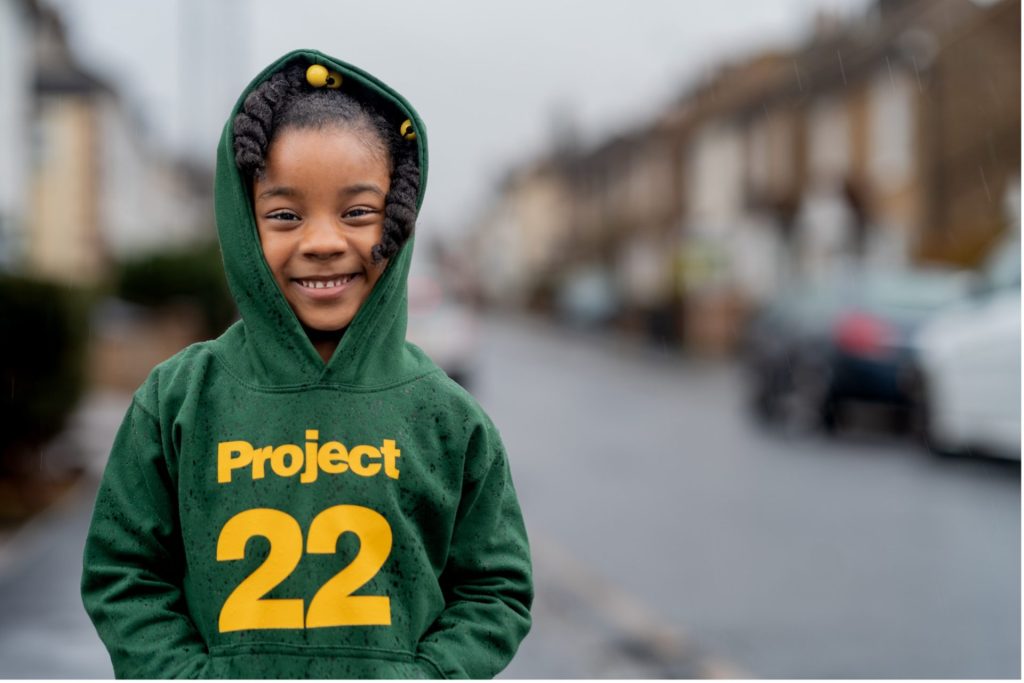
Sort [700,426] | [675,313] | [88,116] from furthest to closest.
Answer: [88,116] < [675,313] < [700,426]

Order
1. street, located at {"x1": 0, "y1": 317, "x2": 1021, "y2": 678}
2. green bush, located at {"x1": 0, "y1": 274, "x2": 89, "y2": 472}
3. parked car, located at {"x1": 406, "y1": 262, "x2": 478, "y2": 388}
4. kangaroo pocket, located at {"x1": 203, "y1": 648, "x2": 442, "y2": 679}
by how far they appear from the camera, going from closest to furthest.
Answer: kangaroo pocket, located at {"x1": 203, "y1": 648, "x2": 442, "y2": 679}, street, located at {"x1": 0, "y1": 317, "x2": 1021, "y2": 678}, green bush, located at {"x1": 0, "y1": 274, "x2": 89, "y2": 472}, parked car, located at {"x1": 406, "y1": 262, "x2": 478, "y2": 388}

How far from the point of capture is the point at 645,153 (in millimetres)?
54312

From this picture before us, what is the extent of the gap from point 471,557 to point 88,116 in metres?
37.1

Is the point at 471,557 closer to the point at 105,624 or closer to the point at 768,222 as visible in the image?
the point at 105,624

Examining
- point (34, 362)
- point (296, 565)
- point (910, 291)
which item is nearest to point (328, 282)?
point (296, 565)

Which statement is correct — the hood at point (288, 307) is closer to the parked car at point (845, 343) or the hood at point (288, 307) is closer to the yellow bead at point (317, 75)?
the yellow bead at point (317, 75)

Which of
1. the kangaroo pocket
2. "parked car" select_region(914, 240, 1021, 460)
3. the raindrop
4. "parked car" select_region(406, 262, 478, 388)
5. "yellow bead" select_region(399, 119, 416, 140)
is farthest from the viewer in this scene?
the raindrop

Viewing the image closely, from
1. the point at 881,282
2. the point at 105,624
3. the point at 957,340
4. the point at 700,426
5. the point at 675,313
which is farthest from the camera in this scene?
the point at 675,313

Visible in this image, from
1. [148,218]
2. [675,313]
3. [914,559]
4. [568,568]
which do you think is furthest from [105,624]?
[148,218]

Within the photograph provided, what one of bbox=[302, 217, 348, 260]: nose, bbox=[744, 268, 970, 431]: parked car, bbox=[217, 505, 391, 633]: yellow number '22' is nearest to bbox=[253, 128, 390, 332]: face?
bbox=[302, 217, 348, 260]: nose

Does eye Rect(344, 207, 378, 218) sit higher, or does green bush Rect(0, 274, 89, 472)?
eye Rect(344, 207, 378, 218)

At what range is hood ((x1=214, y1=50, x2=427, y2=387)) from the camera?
5.68 ft

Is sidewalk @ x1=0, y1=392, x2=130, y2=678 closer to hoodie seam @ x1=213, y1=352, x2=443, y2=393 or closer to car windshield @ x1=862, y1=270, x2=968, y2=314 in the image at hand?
hoodie seam @ x1=213, y1=352, x2=443, y2=393

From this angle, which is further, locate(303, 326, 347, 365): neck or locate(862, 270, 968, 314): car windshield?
locate(862, 270, 968, 314): car windshield
